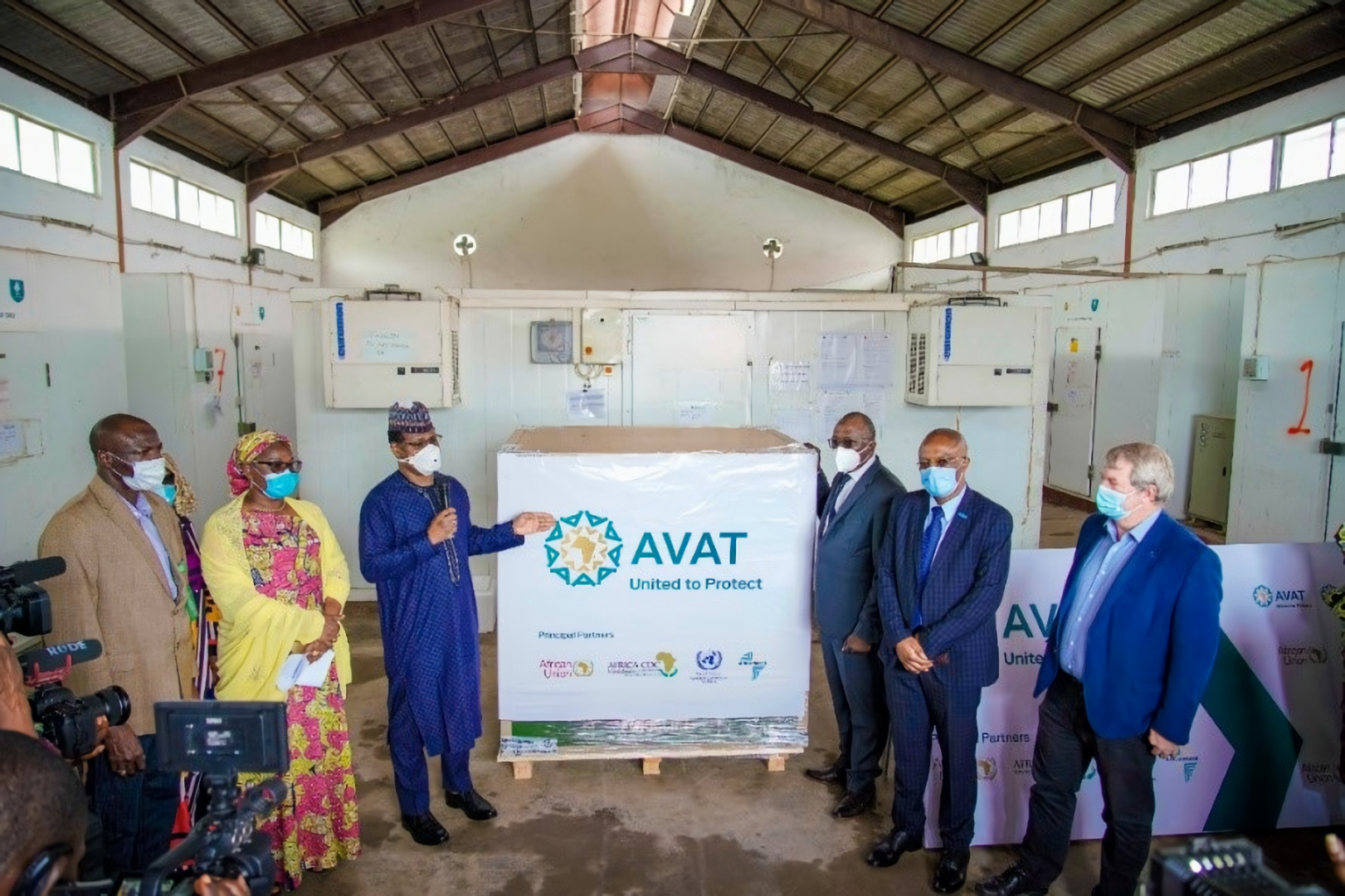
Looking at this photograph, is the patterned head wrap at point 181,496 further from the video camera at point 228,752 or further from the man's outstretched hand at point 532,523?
the video camera at point 228,752

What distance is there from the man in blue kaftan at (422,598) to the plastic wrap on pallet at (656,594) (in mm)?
190

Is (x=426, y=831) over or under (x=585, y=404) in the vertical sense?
under

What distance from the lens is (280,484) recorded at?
2.34 meters

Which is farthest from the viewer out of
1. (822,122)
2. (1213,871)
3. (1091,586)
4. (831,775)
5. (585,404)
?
(822,122)

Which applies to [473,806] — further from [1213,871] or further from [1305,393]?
[1305,393]

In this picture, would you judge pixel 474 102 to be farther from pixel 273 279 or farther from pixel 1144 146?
pixel 1144 146

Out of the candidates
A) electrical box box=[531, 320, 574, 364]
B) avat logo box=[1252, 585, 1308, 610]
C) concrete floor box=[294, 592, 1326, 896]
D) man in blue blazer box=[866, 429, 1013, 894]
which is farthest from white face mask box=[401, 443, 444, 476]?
avat logo box=[1252, 585, 1308, 610]

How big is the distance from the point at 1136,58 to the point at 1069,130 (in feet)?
6.01

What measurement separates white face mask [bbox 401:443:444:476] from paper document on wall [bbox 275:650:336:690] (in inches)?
26.7

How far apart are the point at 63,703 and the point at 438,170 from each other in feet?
38.3

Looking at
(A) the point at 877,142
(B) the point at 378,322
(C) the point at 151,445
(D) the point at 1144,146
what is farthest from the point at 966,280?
(C) the point at 151,445

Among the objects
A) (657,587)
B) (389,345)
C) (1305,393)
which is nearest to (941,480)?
(657,587)

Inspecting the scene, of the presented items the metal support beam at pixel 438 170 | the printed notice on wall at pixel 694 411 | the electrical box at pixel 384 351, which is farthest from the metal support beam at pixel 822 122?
the electrical box at pixel 384 351

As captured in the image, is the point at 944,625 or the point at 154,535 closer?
the point at 154,535
